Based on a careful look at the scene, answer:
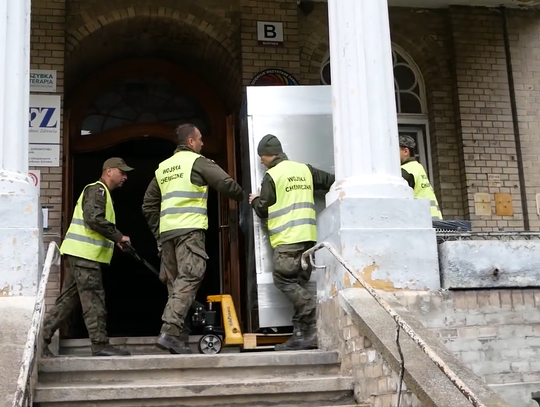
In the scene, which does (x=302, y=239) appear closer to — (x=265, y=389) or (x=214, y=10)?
(x=265, y=389)

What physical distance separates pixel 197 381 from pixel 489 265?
2.35 m

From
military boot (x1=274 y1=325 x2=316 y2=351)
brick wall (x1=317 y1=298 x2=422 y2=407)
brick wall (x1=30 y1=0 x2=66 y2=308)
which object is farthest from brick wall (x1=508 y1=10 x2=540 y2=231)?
brick wall (x1=30 y1=0 x2=66 y2=308)

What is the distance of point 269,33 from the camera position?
9398 millimetres

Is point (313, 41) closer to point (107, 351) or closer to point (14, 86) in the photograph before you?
point (14, 86)

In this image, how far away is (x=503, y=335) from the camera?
571cm

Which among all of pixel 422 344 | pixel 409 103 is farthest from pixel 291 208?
pixel 409 103

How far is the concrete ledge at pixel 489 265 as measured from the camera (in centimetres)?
586

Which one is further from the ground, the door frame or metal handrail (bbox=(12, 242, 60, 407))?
the door frame

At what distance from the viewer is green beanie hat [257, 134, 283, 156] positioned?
→ 281 inches

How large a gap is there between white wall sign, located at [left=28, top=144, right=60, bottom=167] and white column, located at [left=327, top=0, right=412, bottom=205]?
3.73m

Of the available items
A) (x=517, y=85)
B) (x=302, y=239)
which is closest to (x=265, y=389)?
(x=302, y=239)

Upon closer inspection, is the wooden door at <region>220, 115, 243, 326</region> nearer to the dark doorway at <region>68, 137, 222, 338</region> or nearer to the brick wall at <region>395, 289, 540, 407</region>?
the brick wall at <region>395, 289, 540, 407</region>

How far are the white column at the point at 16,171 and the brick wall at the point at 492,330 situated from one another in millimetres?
2749

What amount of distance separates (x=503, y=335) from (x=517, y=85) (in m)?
5.33
